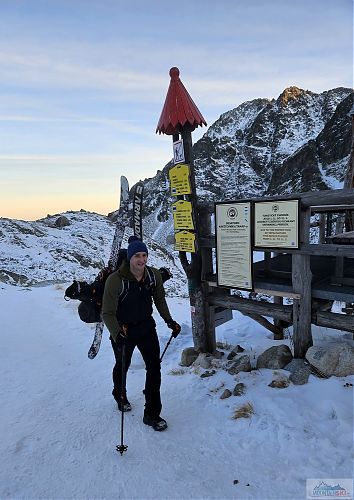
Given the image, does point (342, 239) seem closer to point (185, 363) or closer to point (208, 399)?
point (208, 399)

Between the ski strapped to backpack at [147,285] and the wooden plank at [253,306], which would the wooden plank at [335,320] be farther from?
the ski strapped to backpack at [147,285]

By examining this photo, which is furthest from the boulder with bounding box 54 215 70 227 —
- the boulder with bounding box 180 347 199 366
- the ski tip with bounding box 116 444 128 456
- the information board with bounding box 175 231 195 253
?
the ski tip with bounding box 116 444 128 456

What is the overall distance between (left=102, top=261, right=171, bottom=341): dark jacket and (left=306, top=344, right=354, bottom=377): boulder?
86.9 inches

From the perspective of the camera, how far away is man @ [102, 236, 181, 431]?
428 cm

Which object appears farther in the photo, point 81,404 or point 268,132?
point 268,132

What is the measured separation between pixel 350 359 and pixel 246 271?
192 cm

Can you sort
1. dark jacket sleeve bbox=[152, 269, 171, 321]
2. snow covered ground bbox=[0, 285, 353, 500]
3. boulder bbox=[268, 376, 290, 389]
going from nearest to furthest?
snow covered ground bbox=[0, 285, 353, 500]
dark jacket sleeve bbox=[152, 269, 171, 321]
boulder bbox=[268, 376, 290, 389]

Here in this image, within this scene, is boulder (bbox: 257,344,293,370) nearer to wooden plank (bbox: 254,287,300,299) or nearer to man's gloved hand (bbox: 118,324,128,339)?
wooden plank (bbox: 254,287,300,299)

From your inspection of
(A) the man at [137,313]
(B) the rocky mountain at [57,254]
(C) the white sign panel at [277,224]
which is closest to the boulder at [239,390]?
(A) the man at [137,313]

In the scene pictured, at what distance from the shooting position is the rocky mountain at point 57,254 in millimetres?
19547

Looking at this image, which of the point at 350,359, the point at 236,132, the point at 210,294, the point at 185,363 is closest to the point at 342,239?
the point at 350,359

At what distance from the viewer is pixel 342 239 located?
16.4 ft

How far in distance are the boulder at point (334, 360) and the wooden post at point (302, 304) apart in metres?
0.32

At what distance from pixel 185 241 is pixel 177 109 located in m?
2.22
